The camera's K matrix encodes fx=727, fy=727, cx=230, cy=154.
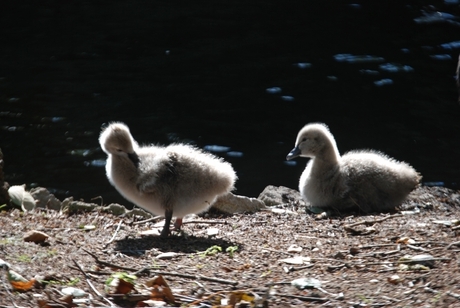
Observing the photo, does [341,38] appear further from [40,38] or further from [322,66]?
[40,38]

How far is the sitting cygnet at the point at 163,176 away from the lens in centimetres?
563

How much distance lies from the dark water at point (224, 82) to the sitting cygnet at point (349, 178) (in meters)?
1.67

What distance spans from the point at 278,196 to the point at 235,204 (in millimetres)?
978

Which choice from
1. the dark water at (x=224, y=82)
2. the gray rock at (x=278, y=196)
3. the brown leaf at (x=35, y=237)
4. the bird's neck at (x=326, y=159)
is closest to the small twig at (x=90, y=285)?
the brown leaf at (x=35, y=237)

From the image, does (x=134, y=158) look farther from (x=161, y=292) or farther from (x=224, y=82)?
(x=224, y=82)

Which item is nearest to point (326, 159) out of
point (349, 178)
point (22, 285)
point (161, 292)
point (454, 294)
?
point (349, 178)

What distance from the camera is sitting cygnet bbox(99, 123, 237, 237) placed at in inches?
222

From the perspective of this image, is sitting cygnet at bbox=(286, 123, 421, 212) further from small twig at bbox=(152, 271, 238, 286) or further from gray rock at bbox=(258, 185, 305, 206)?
small twig at bbox=(152, 271, 238, 286)

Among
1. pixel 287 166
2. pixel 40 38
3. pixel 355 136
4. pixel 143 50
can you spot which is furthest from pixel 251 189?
pixel 40 38

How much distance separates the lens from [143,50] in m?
12.7

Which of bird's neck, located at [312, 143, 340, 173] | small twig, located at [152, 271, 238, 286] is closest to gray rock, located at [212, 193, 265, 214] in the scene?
bird's neck, located at [312, 143, 340, 173]

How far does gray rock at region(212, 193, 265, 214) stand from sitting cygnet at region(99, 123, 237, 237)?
0.78 m

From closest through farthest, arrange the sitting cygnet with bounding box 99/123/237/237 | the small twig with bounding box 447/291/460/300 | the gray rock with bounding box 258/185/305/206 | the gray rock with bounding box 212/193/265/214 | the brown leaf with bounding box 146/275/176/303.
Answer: the small twig with bounding box 447/291/460/300, the brown leaf with bounding box 146/275/176/303, the sitting cygnet with bounding box 99/123/237/237, the gray rock with bounding box 212/193/265/214, the gray rock with bounding box 258/185/305/206

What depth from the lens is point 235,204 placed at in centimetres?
666
